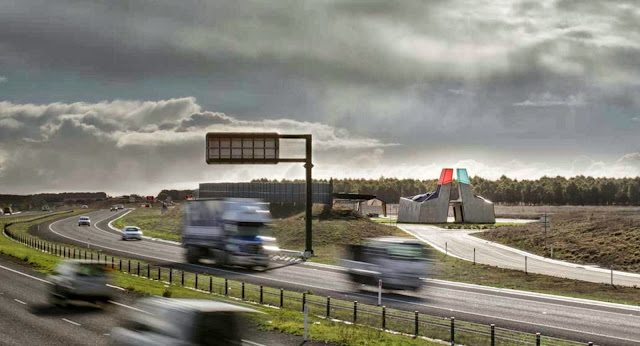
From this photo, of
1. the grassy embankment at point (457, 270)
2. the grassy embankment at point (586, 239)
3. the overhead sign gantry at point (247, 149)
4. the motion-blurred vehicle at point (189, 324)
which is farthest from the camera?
the grassy embankment at point (586, 239)

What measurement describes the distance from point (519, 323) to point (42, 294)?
Answer: 2250 centimetres

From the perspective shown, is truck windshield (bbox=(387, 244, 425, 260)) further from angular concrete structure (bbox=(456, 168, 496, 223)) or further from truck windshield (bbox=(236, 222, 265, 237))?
angular concrete structure (bbox=(456, 168, 496, 223))

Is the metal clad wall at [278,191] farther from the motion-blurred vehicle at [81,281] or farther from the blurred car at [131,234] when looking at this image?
the motion-blurred vehicle at [81,281]

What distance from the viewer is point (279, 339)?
22359 millimetres

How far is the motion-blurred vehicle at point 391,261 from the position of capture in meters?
29.8

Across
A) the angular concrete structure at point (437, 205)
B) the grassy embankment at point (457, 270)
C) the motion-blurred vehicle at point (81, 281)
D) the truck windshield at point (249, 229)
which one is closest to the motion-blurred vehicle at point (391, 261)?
the truck windshield at point (249, 229)

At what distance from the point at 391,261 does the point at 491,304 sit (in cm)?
577

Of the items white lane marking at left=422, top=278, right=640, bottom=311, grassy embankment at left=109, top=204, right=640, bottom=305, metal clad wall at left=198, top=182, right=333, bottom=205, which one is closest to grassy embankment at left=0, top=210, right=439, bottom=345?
white lane marking at left=422, top=278, right=640, bottom=311

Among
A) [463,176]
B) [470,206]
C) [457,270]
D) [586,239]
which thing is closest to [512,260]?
[457,270]

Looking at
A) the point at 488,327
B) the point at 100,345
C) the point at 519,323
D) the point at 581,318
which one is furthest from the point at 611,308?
the point at 100,345

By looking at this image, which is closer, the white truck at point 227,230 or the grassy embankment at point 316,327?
the grassy embankment at point 316,327

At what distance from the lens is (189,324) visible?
13.3 metres

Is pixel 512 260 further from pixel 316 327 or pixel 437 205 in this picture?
pixel 437 205

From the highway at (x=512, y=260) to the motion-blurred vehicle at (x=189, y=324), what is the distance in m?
42.0
